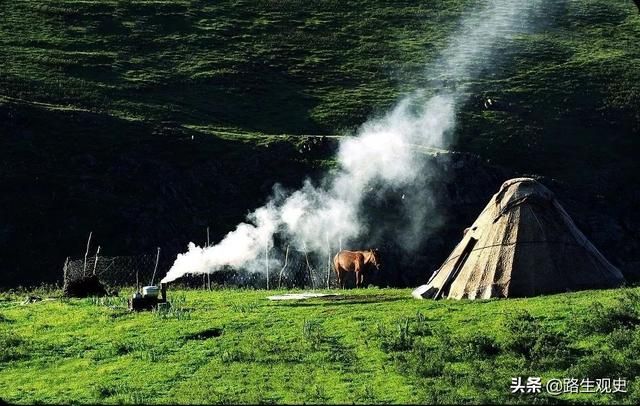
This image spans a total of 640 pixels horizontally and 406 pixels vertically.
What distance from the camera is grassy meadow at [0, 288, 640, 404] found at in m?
22.8

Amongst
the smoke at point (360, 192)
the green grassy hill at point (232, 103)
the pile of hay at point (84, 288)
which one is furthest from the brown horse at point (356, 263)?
the green grassy hill at point (232, 103)

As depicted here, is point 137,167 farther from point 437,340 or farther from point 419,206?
point 437,340

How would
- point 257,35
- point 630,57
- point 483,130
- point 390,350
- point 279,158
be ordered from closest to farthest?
point 390,350 < point 279,158 < point 483,130 < point 630,57 < point 257,35

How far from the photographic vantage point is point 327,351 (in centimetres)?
2627

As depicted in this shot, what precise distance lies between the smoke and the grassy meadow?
484 inches

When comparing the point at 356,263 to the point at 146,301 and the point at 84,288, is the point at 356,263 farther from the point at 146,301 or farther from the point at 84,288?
the point at 146,301

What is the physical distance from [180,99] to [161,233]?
2997cm

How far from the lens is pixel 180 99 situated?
90438 millimetres

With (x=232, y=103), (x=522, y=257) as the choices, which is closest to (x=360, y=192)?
(x=232, y=103)

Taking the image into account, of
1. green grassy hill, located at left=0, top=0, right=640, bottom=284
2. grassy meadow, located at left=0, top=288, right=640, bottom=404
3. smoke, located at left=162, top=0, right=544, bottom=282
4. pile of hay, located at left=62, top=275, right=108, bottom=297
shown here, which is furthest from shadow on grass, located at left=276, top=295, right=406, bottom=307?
green grassy hill, located at left=0, top=0, right=640, bottom=284

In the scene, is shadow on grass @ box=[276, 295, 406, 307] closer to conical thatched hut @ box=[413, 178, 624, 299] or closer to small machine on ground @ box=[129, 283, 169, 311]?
conical thatched hut @ box=[413, 178, 624, 299]

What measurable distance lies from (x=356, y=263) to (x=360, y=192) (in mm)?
21966

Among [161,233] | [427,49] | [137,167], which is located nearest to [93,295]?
[161,233]

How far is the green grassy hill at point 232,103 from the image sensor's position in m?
65.1
